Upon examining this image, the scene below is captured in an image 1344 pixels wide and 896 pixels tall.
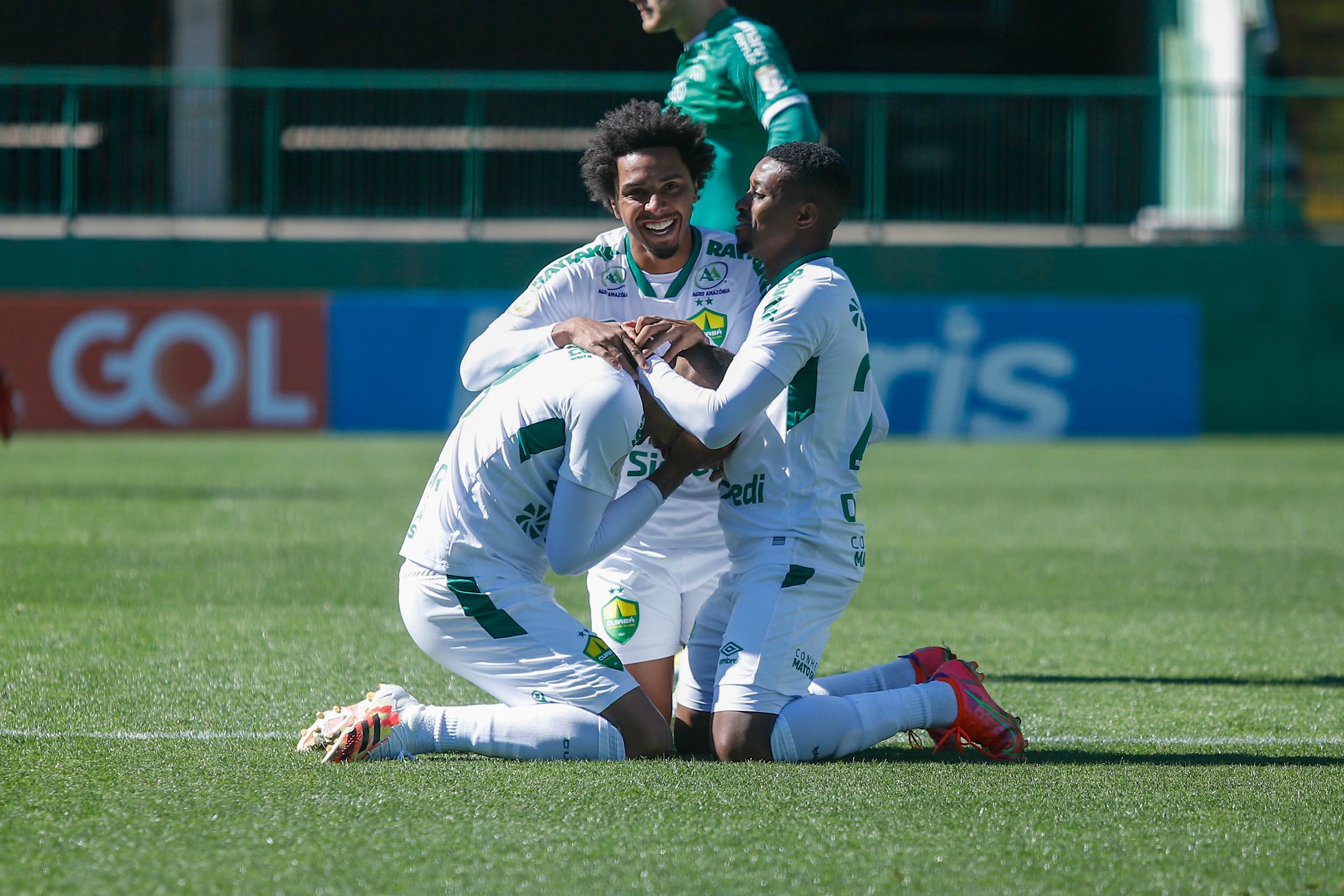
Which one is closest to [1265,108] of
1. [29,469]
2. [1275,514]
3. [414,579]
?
[1275,514]

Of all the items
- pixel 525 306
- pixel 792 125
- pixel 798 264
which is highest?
pixel 792 125

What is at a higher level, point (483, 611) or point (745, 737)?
point (483, 611)

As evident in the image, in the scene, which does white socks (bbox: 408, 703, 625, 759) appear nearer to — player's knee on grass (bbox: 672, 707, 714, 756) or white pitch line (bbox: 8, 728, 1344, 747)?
player's knee on grass (bbox: 672, 707, 714, 756)

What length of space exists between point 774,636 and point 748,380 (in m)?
0.65

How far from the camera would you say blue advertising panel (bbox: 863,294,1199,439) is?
44.9 feet

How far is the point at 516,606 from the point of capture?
3.87 m

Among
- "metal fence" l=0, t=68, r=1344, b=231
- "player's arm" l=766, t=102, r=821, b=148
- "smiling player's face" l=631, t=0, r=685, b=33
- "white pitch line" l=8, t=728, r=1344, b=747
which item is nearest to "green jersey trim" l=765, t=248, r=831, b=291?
"player's arm" l=766, t=102, r=821, b=148

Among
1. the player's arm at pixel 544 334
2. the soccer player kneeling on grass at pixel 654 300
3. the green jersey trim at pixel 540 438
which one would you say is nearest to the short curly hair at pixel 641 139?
the soccer player kneeling on grass at pixel 654 300

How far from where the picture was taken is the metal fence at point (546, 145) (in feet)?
48.7

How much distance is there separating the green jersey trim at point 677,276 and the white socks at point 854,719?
49.1 inches

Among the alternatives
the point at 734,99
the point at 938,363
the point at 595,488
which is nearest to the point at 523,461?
the point at 595,488

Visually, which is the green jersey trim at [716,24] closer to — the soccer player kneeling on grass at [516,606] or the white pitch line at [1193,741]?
the soccer player kneeling on grass at [516,606]

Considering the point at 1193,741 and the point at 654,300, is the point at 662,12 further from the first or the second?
the point at 1193,741

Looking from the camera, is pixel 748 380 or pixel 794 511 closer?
pixel 748 380
